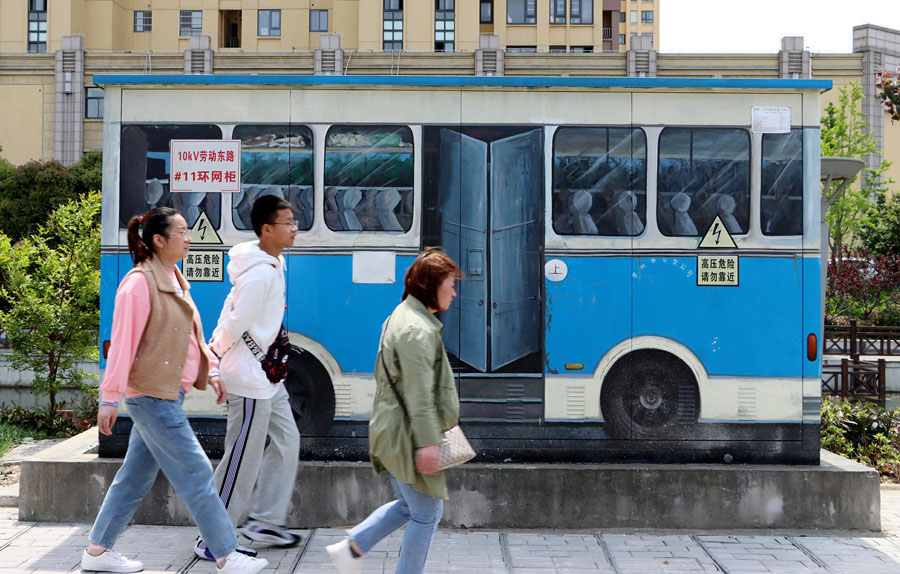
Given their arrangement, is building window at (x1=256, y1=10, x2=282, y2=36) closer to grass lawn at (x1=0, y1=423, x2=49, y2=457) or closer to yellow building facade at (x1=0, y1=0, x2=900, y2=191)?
yellow building facade at (x1=0, y1=0, x2=900, y2=191)

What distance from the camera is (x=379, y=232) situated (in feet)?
19.9

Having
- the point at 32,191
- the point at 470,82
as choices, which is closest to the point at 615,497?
the point at 470,82

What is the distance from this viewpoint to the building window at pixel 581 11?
186 ft

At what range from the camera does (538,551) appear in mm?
5441

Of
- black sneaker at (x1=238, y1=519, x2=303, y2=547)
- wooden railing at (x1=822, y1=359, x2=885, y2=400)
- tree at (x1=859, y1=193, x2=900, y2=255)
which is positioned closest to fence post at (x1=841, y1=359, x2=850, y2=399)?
wooden railing at (x1=822, y1=359, x2=885, y2=400)

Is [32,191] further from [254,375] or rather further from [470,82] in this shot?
[254,375]

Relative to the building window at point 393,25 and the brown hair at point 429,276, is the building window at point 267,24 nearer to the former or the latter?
the building window at point 393,25

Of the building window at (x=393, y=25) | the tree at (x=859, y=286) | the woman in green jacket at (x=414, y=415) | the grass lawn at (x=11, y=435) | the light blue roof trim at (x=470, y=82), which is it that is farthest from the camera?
the building window at (x=393, y=25)

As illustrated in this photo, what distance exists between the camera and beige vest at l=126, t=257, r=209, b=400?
14.6 ft

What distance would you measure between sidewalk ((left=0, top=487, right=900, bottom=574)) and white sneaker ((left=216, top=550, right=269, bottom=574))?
0.42 metres

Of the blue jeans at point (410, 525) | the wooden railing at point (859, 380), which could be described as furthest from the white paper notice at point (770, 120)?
the wooden railing at point (859, 380)

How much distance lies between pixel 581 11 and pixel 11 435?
53183 millimetres

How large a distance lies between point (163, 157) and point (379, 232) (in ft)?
5.20

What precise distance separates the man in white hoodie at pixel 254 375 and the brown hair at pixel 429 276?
4.09ft
